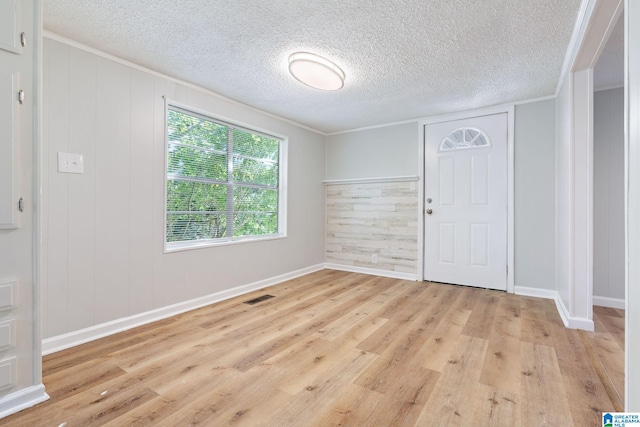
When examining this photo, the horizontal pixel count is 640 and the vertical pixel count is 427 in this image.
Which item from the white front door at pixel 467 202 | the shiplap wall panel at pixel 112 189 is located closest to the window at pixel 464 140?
the white front door at pixel 467 202

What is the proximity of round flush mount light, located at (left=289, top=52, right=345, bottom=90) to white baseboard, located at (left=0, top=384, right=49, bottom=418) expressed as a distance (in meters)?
2.61

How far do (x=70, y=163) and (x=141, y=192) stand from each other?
1.70 ft

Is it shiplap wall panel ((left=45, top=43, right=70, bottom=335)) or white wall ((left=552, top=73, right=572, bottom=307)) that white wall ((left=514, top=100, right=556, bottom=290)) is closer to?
white wall ((left=552, top=73, right=572, bottom=307))

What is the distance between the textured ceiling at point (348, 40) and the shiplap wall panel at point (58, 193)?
0.89ft

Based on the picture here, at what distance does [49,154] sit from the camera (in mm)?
2004

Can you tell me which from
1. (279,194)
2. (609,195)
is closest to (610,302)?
(609,195)

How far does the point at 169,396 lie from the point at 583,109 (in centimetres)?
353

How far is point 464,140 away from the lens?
3703 millimetres

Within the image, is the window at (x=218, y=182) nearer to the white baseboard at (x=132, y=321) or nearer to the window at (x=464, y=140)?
the white baseboard at (x=132, y=321)

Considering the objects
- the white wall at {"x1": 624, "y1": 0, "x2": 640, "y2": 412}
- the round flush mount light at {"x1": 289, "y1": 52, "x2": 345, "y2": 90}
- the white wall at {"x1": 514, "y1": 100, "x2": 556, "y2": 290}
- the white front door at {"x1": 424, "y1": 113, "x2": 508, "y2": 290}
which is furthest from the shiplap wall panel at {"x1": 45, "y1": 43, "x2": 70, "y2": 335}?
the white wall at {"x1": 514, "y1": 100, "x2": 556, "y2": 290}

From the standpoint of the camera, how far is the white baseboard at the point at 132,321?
6.63 ft

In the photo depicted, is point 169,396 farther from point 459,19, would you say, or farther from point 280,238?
point 459,19

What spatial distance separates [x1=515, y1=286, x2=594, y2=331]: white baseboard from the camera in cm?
235

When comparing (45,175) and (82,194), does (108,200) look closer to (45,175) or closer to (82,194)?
(82,194)
